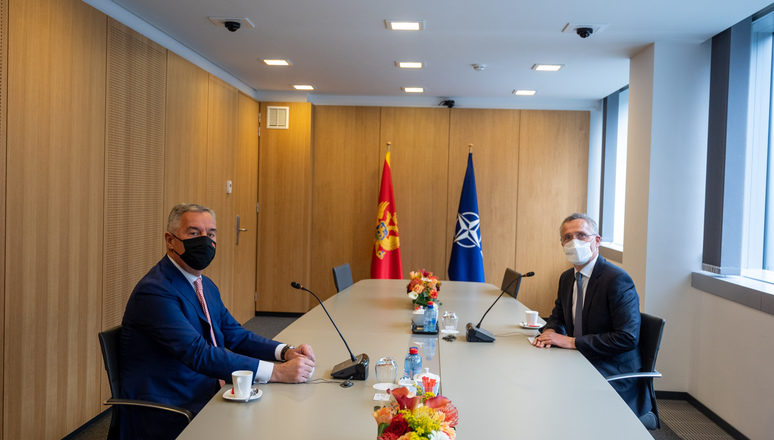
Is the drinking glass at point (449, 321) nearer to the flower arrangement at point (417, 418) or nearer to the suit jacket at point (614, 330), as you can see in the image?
the suit jacket at point (614, 330)

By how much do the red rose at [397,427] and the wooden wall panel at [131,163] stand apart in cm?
307

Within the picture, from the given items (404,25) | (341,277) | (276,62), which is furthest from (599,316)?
(276,62)

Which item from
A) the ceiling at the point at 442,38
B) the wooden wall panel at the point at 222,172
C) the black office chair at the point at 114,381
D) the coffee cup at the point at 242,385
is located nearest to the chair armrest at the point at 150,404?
the black office chair at the point at 114,381

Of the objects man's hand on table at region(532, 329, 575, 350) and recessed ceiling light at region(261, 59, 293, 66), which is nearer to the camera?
man's hand on table at region(532, 329, 575, 350)

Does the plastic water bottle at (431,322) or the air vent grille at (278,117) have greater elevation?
the air vent grille at (278,117)

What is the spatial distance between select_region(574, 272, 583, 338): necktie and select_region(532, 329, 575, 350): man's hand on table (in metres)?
0.29

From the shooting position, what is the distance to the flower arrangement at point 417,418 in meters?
1.15

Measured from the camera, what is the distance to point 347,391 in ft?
6.46

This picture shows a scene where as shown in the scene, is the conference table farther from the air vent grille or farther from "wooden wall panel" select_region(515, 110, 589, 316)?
the air vent grille

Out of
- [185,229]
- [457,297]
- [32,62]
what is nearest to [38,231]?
[32,62]

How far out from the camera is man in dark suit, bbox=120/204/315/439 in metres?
2.08

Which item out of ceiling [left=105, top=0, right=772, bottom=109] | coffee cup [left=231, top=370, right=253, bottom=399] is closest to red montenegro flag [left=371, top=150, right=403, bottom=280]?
ceiling [left=105, top=0, right=772, bottom=109]

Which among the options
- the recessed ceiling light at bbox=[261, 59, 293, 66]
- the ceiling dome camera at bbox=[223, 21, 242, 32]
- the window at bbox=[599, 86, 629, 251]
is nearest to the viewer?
the ceiling dome camera at bbox=[223, 21, 242, 32]

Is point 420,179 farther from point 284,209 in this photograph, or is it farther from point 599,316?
point 599,316
